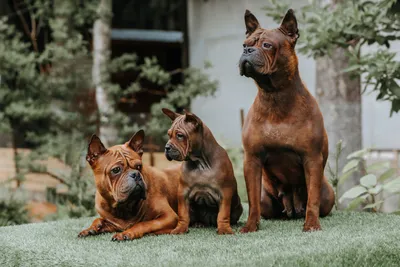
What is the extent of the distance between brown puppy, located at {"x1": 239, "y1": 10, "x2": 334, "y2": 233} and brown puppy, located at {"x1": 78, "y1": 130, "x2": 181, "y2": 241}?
52 centimetres

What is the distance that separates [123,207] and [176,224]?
1.10 feet

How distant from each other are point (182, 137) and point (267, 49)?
2.21ft

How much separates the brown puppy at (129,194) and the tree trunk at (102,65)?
206 inches

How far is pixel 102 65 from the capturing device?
29.8 feet

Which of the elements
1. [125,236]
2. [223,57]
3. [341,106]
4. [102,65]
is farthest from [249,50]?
[223,57]

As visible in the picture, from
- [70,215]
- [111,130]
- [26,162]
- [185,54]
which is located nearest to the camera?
[70,215]

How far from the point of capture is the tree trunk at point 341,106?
6512 millimetres

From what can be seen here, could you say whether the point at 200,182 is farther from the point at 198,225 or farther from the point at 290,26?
the point at 290,26

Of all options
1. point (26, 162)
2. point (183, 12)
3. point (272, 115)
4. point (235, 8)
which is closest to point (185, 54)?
point (183, 12)

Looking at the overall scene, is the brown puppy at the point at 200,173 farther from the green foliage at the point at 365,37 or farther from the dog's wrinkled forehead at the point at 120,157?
the green foliage at the point at 365,37

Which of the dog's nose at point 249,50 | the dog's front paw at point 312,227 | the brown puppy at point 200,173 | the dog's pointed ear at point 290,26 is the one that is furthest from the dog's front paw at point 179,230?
the dog's pointed ear at point 290,26

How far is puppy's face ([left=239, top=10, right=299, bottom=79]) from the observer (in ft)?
10.1

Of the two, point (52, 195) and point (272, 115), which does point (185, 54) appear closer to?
point (52, 195)

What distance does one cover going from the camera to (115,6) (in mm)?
12742
